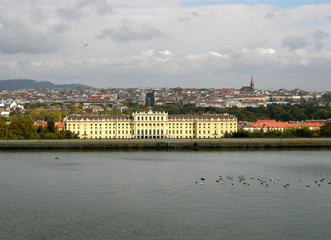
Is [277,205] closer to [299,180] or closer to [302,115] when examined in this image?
[299,180]

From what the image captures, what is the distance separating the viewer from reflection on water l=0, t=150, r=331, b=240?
1767 cm

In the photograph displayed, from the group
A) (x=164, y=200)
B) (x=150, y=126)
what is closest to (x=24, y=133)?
(x=150, y=126)

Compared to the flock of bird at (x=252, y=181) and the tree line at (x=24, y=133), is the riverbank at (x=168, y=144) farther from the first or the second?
the flock of bird at (x=252, y=181)

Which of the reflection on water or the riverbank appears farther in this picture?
the riverbank

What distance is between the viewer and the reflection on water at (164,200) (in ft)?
58.0

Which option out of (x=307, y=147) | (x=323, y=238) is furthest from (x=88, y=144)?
(x=323, y=238)

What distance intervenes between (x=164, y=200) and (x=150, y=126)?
139ft

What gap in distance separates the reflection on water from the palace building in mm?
28378

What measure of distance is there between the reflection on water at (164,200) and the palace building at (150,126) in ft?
93.1

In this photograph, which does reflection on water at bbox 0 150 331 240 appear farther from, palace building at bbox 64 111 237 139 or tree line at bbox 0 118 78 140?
palace building at bbox 64 111 237 139

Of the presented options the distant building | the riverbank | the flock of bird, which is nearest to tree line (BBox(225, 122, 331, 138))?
the riverbank

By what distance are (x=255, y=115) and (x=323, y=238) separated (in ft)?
254

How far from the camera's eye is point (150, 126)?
6388 centimetres

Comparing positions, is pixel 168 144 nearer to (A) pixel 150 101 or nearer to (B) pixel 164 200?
(B) pixel 164 200
